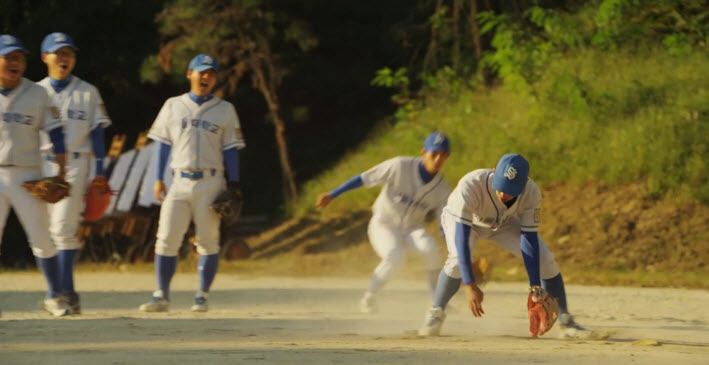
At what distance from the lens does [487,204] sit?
7.72m

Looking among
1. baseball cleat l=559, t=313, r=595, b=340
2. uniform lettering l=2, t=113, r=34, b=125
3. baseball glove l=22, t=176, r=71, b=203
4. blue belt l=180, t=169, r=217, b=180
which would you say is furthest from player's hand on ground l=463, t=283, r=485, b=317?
uniform lettering l=2, t=113, r=34, b=125

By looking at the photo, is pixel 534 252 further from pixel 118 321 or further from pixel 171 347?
pixel 118 321

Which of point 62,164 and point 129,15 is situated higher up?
point 129,15

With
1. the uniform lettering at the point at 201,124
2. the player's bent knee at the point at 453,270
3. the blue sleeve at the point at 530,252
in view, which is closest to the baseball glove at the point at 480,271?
the player's bent knee at the point at 453,270

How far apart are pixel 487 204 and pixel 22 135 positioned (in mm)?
3277

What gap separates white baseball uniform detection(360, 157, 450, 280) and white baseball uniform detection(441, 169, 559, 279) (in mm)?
1639

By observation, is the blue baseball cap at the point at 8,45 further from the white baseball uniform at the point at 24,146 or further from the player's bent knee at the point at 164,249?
the player's bent knee at the point at 164,249

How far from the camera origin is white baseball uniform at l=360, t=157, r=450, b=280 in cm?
969

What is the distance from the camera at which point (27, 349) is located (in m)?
6.75

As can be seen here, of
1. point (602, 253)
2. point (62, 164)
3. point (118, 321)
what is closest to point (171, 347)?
point (118, 321)

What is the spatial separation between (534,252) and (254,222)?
45.1 ft

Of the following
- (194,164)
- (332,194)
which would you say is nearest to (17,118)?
(194,164)

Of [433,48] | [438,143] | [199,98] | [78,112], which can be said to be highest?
[433,48]

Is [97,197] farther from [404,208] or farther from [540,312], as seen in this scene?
[540,312]
